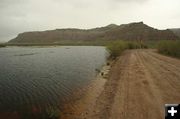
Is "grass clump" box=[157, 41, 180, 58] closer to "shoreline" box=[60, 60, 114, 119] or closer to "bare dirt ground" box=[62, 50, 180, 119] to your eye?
"bare dirt ground" box=[62, 50, 180, 119]

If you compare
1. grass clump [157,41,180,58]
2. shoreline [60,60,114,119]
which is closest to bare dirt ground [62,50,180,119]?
shoreline [60,60,114,119]

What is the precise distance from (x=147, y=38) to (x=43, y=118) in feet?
615

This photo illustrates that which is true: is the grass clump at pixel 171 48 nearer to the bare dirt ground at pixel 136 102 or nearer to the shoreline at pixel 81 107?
the bare dirt ground at pixel 136 102

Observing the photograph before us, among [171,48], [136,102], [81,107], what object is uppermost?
[171,48]

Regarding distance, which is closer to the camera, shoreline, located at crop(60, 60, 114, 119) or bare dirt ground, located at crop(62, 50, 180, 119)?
bare dirt ground, located at crop(62, 50, 180, 119)

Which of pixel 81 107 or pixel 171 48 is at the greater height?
pixel 171 48

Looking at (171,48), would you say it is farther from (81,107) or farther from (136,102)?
(81,107)

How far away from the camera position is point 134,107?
47.7ft

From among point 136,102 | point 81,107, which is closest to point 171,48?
point 136,102

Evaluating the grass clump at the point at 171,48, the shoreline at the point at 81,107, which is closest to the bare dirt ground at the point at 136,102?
the shoreline at the point at 81,107

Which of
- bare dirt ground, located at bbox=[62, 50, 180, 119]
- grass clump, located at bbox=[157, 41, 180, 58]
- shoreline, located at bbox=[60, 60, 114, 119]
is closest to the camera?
bare dirt ground, located at bbox=[62, 50, 180, 119]

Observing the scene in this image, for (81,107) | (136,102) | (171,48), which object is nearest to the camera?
(136,102)

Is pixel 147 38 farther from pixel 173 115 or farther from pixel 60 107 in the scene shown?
pixel 173 115

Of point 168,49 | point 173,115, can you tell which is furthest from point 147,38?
point 173,115
